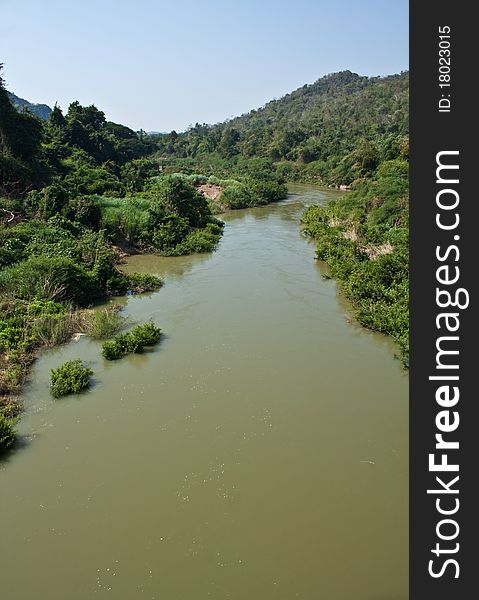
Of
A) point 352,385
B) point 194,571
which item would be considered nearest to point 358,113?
point 352,385

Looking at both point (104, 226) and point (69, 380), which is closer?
point (69, 380)

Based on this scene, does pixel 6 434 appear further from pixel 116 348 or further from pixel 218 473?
pixel 218 473

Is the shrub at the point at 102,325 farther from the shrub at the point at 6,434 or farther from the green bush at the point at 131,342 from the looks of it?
the shrub at the point at 6,434

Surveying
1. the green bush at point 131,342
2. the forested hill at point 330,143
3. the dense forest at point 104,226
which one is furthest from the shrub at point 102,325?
the forested hill at point 330,143

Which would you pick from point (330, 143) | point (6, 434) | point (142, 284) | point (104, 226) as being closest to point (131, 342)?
point (6, 434)

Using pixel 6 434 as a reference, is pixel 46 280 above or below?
above
